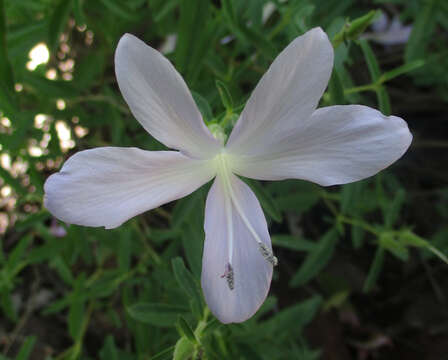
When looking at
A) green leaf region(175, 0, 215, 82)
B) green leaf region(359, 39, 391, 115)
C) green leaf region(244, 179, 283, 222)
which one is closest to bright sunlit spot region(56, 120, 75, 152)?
green leaf region(175, 0, 215, 82)

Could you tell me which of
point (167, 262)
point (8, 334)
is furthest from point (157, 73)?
point (8, 334)

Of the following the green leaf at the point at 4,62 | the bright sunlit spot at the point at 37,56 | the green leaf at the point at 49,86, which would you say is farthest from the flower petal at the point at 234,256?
the bright sunlit spot at the point at 37,56

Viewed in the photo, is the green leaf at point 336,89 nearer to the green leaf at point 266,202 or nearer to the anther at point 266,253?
the green leaf at point 266,202

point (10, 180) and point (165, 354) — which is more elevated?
point (10, 180)

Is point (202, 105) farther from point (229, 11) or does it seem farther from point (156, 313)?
point (156, 313)

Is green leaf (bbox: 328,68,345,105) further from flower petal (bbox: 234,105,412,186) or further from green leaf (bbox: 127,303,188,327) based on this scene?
green leaf (bbox: 127,303,188,327)

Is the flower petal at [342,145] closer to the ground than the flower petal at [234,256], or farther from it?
farther from it

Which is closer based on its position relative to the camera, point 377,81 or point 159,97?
point 159,97

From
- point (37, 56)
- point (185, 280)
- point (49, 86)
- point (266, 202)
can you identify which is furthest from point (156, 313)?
point (37, 56)
